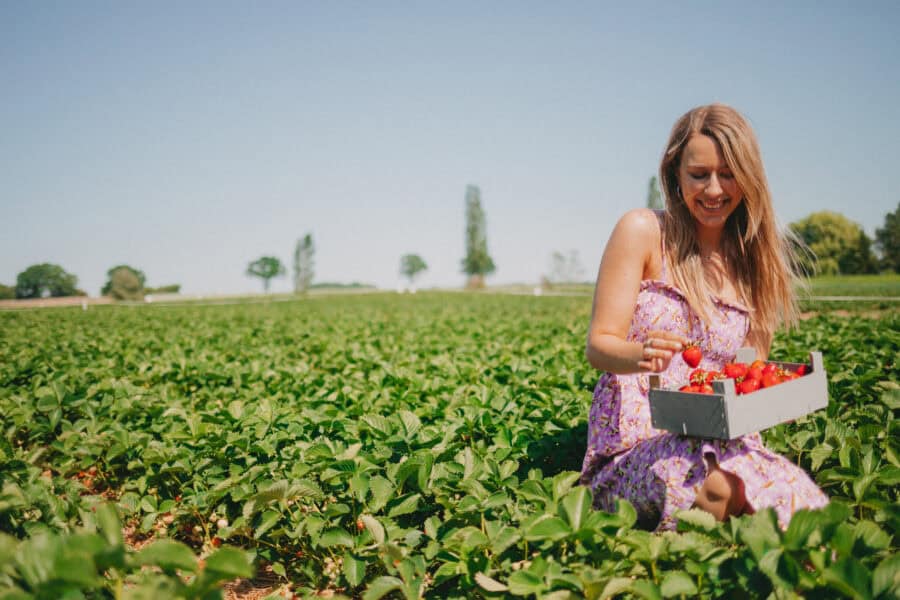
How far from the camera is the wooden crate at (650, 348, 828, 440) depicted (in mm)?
1784

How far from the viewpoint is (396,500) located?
7.75ft

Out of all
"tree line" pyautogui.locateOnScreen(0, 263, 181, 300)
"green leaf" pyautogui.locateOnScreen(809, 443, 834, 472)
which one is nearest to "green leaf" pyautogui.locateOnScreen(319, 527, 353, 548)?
"green leaf" pyautogui.locateOnScreen(809, 443, 834, 472)

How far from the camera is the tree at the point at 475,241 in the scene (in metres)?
74.4

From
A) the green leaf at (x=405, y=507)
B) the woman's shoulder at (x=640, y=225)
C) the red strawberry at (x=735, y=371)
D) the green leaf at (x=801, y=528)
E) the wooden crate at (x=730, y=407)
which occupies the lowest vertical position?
the green leaf at (x=405, y=507)

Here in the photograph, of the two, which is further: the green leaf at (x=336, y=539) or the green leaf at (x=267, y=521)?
the green leaf at (x=267, y=521)

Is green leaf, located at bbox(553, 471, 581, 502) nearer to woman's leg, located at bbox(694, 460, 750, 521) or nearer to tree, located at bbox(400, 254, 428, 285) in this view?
woman's leg, located at bbox(694, 460, 750, 521)

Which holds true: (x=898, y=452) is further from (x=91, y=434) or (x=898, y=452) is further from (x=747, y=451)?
(x=91, y=434)

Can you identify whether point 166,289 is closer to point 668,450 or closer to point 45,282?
point 45,282

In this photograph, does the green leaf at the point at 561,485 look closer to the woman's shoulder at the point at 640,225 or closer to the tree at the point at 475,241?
the woman's shoulder at the point at 640,225

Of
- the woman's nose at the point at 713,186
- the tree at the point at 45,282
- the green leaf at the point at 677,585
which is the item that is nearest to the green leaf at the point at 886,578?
the green leaf at the point at 677,585

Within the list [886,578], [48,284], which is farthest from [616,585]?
[48,284]

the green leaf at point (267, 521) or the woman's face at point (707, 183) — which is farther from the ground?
the woman's face at point (707, 183)

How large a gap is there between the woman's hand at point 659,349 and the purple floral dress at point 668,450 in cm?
29

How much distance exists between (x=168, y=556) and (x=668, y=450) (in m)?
1.62
